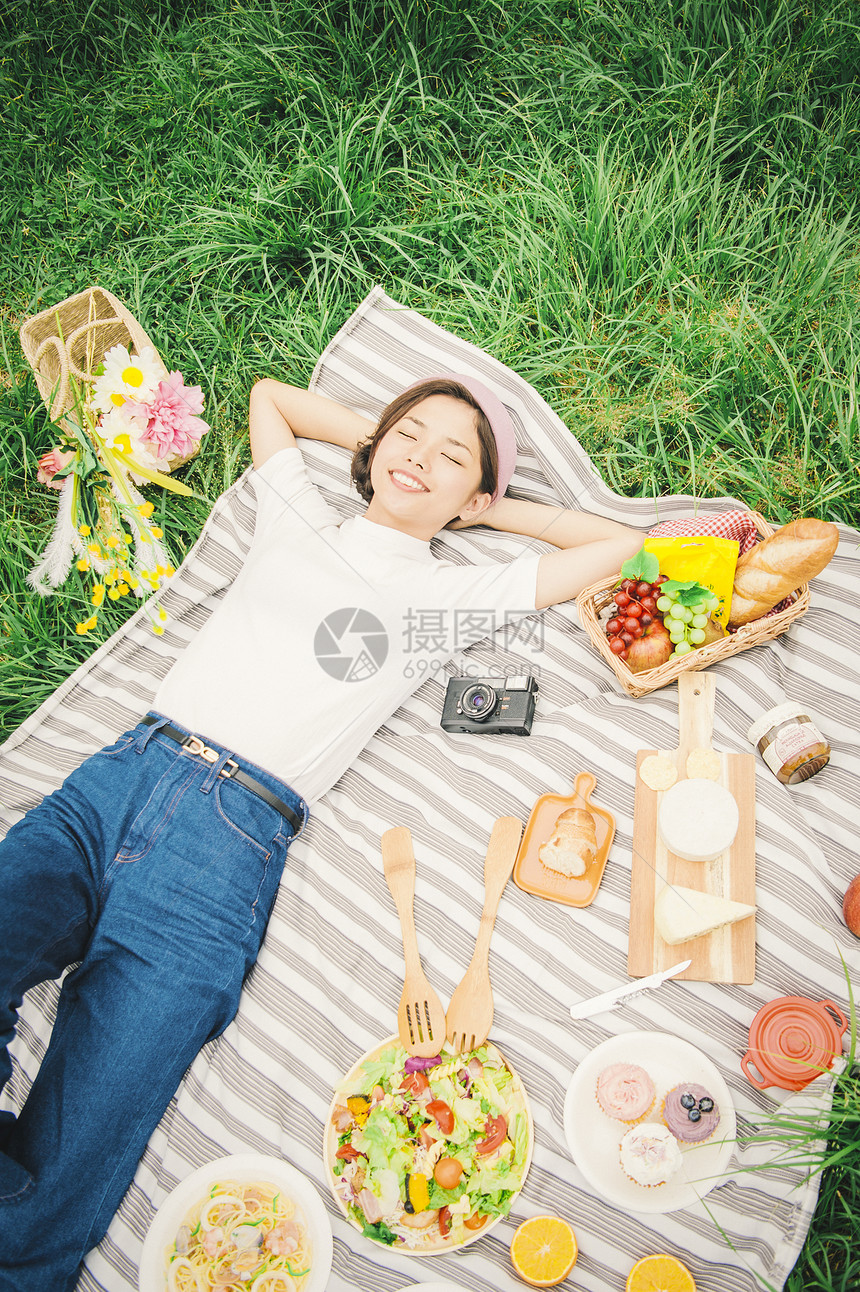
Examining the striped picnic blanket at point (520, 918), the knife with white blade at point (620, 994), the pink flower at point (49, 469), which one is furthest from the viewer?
the pink flower at point (49, 469)

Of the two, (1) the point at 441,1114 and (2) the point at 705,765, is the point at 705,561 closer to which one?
(2) the point at 705,765

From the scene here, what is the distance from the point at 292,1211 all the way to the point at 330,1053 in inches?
13.9

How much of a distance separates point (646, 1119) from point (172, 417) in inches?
97.1

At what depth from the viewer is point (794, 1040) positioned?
1.90 m

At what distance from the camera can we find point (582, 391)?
279 cm

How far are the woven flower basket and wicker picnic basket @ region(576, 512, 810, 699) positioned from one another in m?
1.49

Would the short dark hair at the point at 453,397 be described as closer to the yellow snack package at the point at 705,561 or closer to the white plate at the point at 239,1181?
the yellow snack package at the point at 705,561

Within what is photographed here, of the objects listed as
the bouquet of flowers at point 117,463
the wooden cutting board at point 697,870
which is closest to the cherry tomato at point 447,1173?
the wooden cutting board at point 697,870

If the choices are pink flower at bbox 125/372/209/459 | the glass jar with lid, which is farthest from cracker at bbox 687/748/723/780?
pink flower at bbox 125/372/209/459

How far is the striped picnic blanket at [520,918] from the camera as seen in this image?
1.90 metres

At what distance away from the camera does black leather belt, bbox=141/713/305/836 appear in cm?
223

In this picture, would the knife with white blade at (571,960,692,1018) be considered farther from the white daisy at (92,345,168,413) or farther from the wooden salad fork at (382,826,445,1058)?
the white daisy at (92,345,168,413)

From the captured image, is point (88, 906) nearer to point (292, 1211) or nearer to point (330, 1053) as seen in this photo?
point (330, 1053)

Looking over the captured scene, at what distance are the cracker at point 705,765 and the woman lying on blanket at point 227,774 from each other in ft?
1.99
